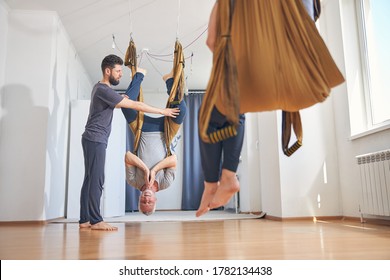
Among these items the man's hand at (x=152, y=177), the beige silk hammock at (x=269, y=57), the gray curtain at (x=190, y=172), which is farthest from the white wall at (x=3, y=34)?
the beige silk hammock at (x=269, y=57)

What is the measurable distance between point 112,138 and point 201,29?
6.36 ft

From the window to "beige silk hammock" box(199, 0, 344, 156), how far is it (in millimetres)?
2260

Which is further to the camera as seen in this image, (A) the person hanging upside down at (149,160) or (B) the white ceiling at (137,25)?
(B) the white ceiling at (137,25)

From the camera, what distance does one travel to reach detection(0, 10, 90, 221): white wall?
4.00m

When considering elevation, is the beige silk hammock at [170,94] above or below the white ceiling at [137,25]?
below

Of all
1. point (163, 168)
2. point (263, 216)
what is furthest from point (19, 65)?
point (263, 216)

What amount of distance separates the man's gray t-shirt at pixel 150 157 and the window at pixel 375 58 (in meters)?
1.89

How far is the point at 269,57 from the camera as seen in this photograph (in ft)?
3.49

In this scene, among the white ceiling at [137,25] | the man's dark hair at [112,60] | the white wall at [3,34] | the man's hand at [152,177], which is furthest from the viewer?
the white wall at [3,34]

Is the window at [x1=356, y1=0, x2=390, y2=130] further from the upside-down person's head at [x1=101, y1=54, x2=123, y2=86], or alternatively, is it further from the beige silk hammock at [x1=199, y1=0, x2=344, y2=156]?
the beige silk hammock at [x1=199, y1=0, x2=344, y2=156]

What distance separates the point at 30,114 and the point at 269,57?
368cm

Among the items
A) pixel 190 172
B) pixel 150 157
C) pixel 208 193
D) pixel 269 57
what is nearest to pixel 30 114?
pixel 150 157

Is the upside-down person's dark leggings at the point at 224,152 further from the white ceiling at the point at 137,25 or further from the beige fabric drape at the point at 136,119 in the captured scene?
the white ceiling at the point at 137,25

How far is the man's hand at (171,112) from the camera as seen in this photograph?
2152 mm
